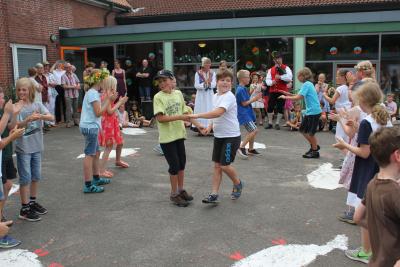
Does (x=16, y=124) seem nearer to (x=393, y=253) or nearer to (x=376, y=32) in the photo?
(x=393, y=253)

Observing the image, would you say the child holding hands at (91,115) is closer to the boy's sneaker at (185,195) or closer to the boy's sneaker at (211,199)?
the boy's sneaker at (185,195)

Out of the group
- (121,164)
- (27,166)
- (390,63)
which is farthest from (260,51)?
(27,166)

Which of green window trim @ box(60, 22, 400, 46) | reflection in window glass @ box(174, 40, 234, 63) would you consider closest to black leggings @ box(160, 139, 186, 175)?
green window trim @ box(60, 22, 400, 46)

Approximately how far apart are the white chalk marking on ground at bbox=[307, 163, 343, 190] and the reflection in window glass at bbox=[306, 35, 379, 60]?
7.72 meters

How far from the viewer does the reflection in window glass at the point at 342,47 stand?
14.0 metres

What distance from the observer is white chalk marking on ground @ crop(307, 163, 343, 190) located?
621 cm

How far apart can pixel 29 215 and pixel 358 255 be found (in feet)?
11.6

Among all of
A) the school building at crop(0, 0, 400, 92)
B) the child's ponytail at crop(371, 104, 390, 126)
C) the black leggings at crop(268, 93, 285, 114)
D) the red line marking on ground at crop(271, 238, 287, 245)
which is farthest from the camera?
the school building at crop(0, 0, 400, 92)

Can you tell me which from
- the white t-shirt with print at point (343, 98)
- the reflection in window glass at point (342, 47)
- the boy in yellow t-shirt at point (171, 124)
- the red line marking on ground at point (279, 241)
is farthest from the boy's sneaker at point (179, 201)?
the reflection in window glass at point (342, 47)

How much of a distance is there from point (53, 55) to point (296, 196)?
476 inches

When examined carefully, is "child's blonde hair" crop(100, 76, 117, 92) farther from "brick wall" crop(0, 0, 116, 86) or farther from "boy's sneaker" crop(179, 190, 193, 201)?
"brick wall" crop(0, 0, 116, 86)

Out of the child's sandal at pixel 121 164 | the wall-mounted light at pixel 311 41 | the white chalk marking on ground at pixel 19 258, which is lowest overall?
the white chalk marking on ground at pixel 19 258

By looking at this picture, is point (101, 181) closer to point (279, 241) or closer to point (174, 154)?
point (174, 154)

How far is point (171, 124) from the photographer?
5277 millimetres
